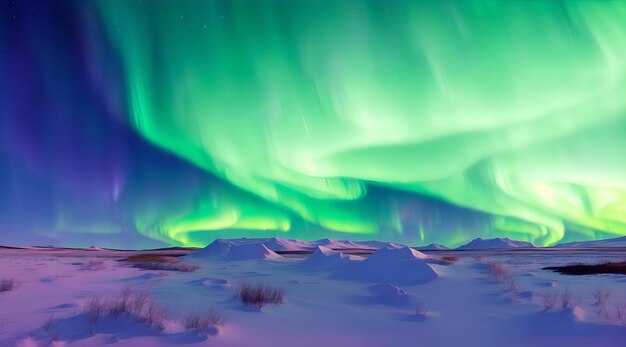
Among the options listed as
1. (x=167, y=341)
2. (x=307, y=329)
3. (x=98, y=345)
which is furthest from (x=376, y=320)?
(x=98, y=345)

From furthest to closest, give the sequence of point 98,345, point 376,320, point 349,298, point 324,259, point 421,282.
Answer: point 324,259
point 421,282
point 349,298
point 376,320
point 98,345

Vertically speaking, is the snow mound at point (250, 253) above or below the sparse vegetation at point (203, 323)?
above

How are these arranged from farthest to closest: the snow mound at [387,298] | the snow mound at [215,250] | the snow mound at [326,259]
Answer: the snow mound at [215,250], the snow mound at [326,259], the snow mound at [387,298]

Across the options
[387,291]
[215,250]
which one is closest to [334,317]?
[387,291]

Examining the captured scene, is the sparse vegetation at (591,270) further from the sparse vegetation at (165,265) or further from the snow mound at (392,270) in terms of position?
the sparse vegetation at (165,265)

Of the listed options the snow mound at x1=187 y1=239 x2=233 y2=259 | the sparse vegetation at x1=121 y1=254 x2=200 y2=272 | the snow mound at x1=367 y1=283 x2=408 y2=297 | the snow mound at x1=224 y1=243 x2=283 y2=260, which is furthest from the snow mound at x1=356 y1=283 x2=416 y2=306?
Result: the snow mound at x1=187 y1=239 x2=233 y2=259

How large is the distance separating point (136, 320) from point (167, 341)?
146cm

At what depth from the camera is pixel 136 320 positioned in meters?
9.05

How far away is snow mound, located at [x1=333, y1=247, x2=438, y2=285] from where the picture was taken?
68.3 feet

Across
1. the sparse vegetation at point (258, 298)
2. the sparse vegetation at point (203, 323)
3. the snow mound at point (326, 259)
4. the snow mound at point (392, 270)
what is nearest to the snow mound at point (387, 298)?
the sparse vegetation at point (258, 298)

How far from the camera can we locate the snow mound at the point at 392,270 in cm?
2081

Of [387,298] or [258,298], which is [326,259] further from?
[258,298]

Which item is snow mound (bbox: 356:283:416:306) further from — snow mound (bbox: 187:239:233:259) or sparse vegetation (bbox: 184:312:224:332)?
snow mound (bbox: 187:239:233:259)

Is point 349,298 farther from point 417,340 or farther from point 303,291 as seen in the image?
point 417,340
